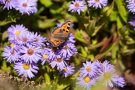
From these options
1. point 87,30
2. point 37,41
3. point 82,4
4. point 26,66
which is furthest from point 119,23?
point 26,66

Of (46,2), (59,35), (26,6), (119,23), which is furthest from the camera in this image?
(46,2)

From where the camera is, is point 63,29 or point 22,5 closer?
point 63,29

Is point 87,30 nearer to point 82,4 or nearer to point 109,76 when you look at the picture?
point 82,4

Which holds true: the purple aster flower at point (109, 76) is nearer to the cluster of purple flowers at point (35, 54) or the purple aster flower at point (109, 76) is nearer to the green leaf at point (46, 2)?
the cluster of purple flowers at point (35, 54)

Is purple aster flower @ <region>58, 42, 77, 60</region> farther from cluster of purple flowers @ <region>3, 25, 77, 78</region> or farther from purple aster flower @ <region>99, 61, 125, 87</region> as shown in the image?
purple aster flower @ <region>99, 61, 125, 87</region>

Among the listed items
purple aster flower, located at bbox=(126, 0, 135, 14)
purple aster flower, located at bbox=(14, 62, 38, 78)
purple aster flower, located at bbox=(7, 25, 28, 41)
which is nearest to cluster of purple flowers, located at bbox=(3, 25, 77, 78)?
purple aster flower, located at bbox=(14, 62, 38, 78)

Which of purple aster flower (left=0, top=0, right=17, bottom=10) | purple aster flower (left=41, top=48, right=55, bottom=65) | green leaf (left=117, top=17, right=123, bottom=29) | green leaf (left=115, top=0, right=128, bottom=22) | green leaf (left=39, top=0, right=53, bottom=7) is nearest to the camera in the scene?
purple aster flower (left=41, top=48, right=55, bottom=65)
